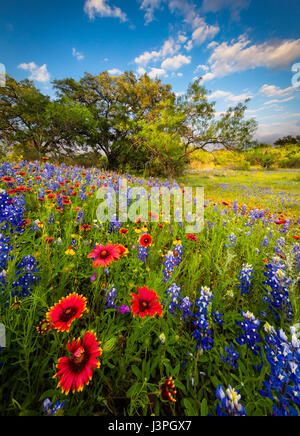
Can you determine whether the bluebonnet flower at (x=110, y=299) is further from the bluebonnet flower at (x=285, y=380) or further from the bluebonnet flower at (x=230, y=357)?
the bluebonnet flower at (x=285, y=380)

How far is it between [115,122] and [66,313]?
2308 centimetres

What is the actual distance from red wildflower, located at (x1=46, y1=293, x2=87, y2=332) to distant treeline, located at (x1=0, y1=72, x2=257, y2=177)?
1136 centimetres

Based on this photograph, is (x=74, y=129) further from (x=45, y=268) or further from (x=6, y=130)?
(x=45, y=268)

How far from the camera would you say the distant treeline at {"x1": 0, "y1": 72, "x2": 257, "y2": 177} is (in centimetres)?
1225

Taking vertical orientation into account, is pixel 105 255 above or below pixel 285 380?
above

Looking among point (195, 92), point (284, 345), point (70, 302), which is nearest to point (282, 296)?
point (284, 345)

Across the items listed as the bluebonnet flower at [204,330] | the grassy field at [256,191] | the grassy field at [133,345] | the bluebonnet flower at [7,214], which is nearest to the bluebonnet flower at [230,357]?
the grassy field at [133,345]

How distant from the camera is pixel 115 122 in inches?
792

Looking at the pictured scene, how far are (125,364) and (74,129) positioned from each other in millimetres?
23023

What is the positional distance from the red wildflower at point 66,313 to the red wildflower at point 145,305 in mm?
312

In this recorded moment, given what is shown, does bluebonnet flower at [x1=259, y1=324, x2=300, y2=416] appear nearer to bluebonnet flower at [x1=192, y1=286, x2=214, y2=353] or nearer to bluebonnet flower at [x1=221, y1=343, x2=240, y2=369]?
bluebonnet flower at [x1=221, y1=343, x2=240, y2=369]

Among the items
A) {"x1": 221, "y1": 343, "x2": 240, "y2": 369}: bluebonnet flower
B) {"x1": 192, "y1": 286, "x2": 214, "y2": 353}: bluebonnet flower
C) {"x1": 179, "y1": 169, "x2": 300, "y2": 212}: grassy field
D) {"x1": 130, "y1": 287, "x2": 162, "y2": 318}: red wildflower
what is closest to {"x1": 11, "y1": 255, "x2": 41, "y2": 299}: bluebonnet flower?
{"x1": 130, "y1": 287, "x2": 162, "y2": 318}: red wildflower

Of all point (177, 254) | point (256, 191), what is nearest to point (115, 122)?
point (256, 191)

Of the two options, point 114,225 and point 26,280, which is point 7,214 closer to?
point 26,280
